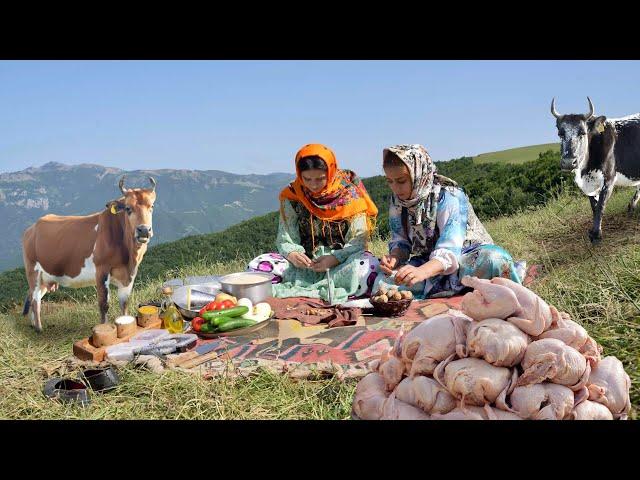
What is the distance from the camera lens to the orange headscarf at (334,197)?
5441 millimetres

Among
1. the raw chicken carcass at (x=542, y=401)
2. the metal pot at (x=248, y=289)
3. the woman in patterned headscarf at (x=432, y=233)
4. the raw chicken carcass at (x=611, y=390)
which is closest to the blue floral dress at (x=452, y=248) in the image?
the woman in patterned headscarf at (x=432, y=233)

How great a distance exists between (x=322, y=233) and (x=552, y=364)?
387cm

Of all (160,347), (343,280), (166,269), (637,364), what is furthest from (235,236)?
(637,364)

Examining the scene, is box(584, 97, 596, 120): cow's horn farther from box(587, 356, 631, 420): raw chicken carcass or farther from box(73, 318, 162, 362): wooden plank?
box(73, 318, 162, 362): wooden plank

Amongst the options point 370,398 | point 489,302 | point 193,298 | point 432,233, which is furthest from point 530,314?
point 193,298

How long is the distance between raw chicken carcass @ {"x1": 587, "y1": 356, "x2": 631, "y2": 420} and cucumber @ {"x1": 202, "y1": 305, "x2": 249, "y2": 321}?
2.74m

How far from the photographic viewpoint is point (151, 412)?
320 cm

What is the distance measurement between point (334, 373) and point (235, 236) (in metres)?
10.4

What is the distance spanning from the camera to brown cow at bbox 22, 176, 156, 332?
414 cm

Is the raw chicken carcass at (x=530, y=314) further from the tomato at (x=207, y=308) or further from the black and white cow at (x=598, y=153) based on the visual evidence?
the black and white cow at (x=598, y=153)

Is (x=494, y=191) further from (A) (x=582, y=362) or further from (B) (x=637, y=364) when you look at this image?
(A) (x=582, y=362)

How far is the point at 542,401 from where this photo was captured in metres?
1.88

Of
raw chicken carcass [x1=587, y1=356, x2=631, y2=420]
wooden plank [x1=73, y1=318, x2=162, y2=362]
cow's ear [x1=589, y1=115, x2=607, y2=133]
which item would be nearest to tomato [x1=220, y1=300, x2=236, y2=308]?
wooden plank [x1=73, y1=318, x2=162, y2=362]

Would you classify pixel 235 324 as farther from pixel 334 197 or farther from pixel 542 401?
pixel 542 401
